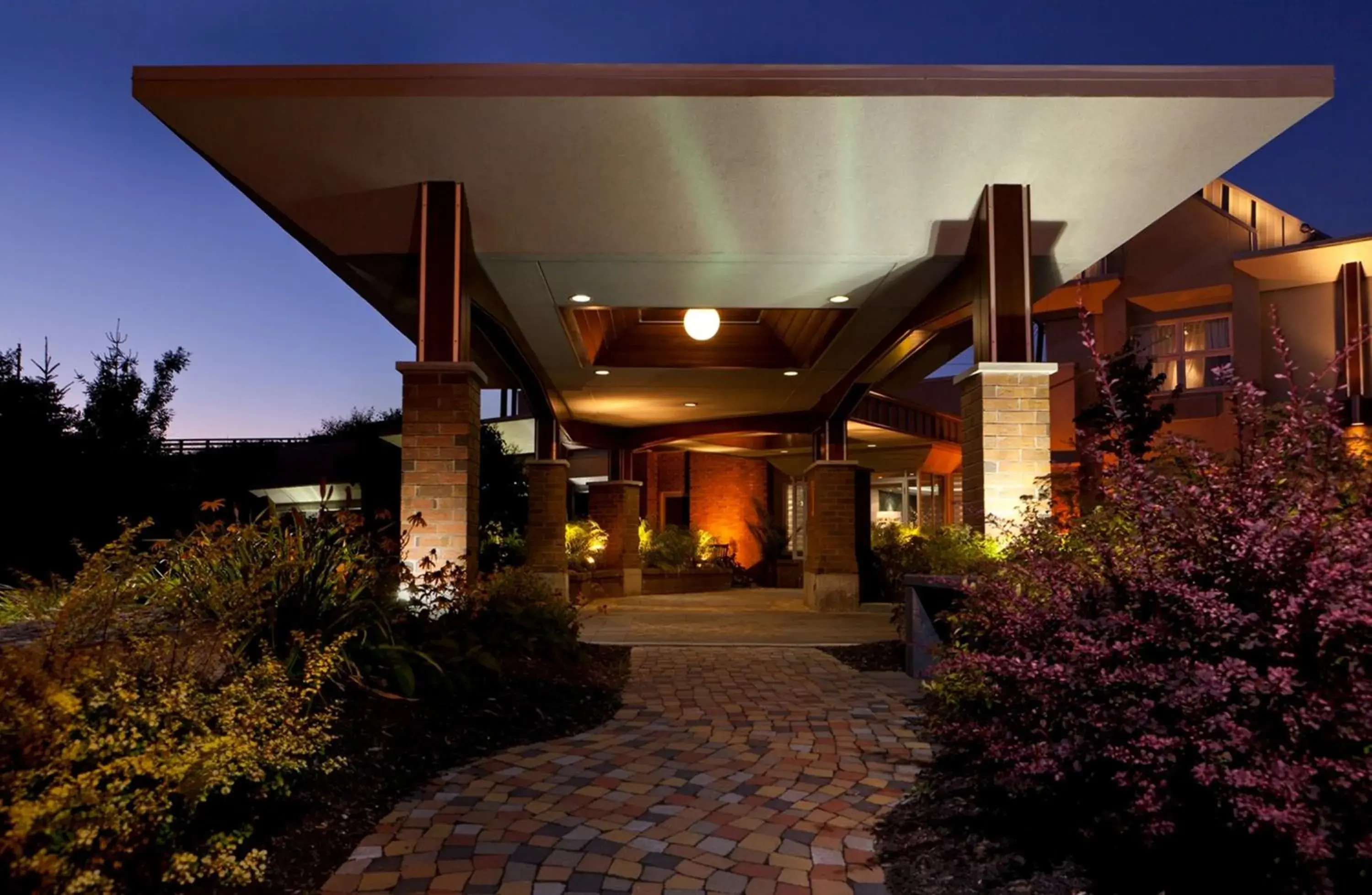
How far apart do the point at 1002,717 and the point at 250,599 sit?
118 inches

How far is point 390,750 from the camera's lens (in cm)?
378

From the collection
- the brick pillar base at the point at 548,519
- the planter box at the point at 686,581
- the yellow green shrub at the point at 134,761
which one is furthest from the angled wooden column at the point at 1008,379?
the planter box at the point at 686,581

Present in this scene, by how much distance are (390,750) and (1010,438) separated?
463 cm

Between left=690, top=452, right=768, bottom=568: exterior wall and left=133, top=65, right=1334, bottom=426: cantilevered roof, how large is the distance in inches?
513

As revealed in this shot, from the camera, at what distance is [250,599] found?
11.8 ft

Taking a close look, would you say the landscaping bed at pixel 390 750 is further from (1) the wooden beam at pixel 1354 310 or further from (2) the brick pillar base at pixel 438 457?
(1) the wooden beam at pixel 1354 310

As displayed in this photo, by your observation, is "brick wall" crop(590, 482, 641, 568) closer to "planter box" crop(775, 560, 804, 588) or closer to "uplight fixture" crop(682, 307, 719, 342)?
"planter box" crop(775, 560, 804, 588)

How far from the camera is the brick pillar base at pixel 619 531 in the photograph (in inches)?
635

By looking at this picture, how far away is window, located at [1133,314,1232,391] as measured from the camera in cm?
→ 1505

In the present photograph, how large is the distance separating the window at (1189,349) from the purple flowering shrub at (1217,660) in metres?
13.8

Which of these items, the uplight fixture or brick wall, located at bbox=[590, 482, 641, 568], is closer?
the uplight fixture

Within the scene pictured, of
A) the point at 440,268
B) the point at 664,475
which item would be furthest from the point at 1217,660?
the point at 664,475

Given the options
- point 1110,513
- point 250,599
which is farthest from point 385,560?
point 1110,513

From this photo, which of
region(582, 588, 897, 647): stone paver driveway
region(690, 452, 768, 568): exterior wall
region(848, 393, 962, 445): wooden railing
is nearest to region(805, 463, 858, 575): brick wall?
region(582, 588, 897, 647): stone paver driveway
